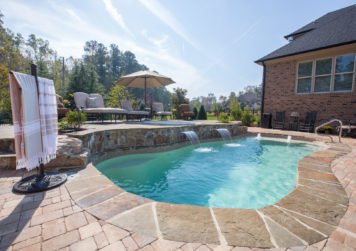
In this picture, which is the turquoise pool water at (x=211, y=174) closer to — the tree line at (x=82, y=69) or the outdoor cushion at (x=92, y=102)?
the tree line at (x=82, y=69)

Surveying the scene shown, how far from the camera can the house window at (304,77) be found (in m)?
8.82

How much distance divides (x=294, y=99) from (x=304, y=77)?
45.2 inches

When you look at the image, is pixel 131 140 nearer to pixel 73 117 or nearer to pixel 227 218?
pixel 73 117

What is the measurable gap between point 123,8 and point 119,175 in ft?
Result: 18.3

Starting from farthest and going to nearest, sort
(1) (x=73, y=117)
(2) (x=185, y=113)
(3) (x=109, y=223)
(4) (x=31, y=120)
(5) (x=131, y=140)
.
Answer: (2) (x=185, y=113) < (5) (x=131, y=140) < (1) (x=73, y=117) < (4) (x=31, y=120) < (3) (x=109, y=223)

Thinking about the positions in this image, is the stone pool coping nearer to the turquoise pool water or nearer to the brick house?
the turquoise pool water

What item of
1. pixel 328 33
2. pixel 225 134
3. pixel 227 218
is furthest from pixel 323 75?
pixel 227 218

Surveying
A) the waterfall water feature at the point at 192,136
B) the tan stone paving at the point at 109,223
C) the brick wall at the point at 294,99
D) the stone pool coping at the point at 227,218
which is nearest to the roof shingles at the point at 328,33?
the brick wall at the point at 294,99

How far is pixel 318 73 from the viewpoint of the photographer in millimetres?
8516

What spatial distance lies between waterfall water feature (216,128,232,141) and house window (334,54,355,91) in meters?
5.45

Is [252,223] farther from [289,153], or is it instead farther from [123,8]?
[123,8]

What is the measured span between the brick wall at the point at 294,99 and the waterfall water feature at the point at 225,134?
429 cm

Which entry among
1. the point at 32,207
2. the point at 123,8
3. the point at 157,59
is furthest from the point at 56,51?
the point at 32,207

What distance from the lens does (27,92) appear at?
1814 millimetres
